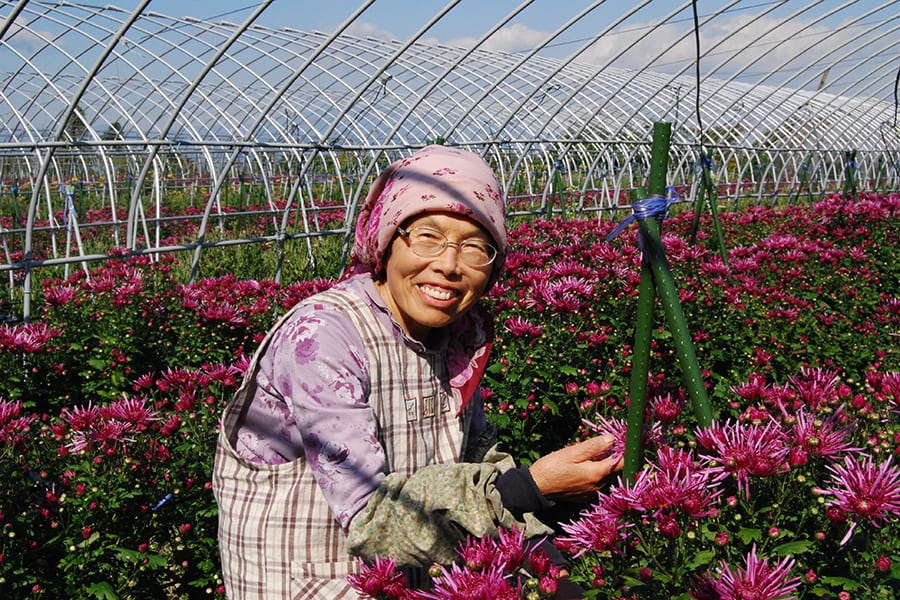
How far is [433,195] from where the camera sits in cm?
153

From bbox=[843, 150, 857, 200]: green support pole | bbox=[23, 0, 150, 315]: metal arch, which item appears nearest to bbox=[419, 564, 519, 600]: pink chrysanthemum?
bbox=[23, 0, 150, 315]: metal arch

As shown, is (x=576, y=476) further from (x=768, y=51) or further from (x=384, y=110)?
(x=384, y=110)

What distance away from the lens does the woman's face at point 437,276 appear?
1.57 meters

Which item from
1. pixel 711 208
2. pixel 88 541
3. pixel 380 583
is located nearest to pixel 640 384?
pixel 380 583

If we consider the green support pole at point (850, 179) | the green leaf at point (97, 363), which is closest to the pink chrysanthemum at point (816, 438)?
the green leaf at point (97, 363)

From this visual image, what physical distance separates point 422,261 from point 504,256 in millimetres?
232

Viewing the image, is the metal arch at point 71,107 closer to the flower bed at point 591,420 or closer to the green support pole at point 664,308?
the flower bed at point 591,420

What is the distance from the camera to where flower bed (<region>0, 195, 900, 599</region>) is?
1.15 metres

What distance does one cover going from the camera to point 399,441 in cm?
162

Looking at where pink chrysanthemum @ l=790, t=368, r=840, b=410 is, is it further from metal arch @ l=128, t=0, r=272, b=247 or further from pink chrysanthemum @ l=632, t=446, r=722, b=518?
metal arch @ l=128, t=0, r=272, b=247

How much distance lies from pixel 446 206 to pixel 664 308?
0.50 metres

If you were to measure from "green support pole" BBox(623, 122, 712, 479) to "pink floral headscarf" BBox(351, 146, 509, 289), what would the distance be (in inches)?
12.5

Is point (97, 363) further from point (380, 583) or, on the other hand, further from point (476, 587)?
point (476, 587)

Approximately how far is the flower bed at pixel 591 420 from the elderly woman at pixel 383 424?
0.21 m
